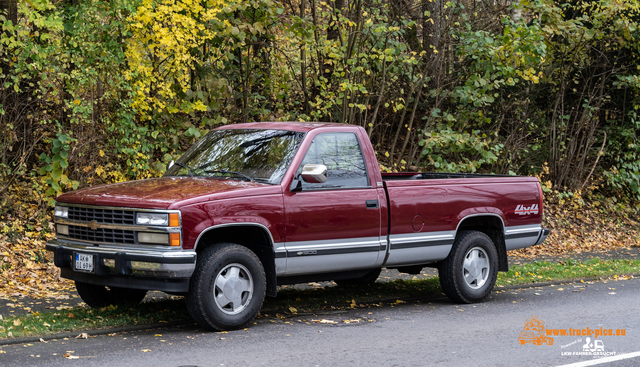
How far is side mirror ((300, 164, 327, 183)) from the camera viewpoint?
722 centimetres

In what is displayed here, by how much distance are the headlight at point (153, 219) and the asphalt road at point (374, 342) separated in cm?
105

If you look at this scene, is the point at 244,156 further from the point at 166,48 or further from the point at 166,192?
the point at 166,48

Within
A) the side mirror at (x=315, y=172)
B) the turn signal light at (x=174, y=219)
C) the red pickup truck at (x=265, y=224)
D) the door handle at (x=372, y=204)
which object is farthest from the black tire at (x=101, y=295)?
the door handle at (x=372, y=204)

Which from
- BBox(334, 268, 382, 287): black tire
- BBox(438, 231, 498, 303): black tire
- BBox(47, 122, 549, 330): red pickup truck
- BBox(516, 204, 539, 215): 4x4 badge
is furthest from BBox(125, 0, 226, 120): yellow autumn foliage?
BBox(516, 204, 539, 215): 4x4 badge

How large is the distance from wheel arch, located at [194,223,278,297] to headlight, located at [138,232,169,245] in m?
0.45

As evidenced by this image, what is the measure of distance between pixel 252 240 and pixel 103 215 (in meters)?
1.48

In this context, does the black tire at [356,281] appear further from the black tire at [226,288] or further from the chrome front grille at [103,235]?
the chrome front grille at [103,235]

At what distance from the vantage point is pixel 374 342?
6723mm

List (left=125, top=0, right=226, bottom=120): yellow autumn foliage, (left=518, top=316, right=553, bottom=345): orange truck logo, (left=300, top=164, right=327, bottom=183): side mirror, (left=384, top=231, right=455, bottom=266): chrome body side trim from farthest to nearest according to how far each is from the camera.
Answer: (left=125, top=0, right=226, bottom=120): yellow autumn foliage, (left=384, top=231, right=455, bottom=266): chrome body side trim, (left=300, top=164, right=327, bottom=183): side mirror, (left=518, top=316, right=553, bottom=345): orange truck logo

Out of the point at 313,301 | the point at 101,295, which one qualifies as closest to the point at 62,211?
the point at 101,295

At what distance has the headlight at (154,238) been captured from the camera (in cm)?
654

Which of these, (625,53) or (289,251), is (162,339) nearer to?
(289,251)

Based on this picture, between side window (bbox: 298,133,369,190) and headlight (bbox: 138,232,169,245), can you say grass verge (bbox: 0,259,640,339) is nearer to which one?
headlight (bbox: 138,232,169,245)

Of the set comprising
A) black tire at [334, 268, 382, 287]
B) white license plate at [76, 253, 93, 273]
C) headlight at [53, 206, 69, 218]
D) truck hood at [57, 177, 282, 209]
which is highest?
truck hood at [57, 177, 282, 209]
